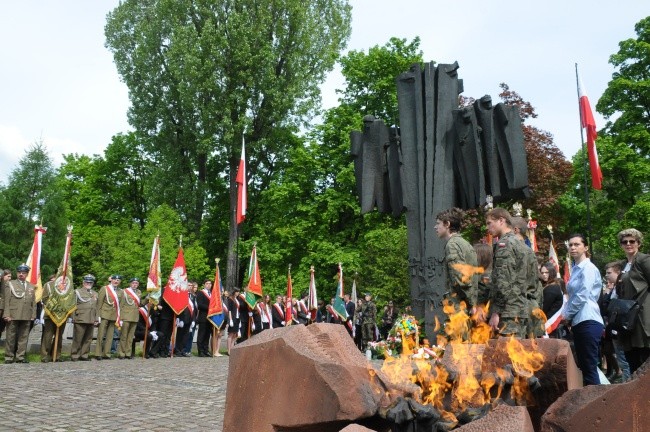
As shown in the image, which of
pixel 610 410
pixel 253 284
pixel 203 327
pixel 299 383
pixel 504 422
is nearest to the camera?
pixel 610 410

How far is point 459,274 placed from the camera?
6121mm

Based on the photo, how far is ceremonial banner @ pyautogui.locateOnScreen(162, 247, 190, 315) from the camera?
16953mm

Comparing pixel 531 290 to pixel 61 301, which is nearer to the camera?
pixel 531 290

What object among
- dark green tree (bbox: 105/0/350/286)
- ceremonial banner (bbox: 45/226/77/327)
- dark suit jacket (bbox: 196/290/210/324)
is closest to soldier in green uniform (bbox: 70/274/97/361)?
ceremonial banner (bbox: 45/226/77/327)

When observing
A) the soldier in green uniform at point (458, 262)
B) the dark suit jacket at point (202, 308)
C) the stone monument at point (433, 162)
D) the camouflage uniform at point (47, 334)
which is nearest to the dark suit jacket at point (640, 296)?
the soldier in green uniform at point (458, 262)

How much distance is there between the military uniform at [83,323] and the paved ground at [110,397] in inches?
48.5

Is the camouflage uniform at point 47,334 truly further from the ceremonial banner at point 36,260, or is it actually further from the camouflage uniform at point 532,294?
the camouflage uniform at point 532,294

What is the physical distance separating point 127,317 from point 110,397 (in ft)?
25.2

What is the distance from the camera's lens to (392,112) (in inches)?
1180

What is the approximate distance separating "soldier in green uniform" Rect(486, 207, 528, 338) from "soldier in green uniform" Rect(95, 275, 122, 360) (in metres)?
12.4

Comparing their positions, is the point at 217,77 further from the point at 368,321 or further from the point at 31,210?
the point at 31,210

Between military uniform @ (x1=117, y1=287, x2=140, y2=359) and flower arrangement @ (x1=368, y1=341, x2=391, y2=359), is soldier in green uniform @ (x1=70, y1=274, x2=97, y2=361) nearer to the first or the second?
military uniform @ (x1=117, y1=287, x2=140, y2=359)

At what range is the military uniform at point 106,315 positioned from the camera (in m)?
15.9

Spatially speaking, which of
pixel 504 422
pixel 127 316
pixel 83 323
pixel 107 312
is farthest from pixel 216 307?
pixel 504 422
